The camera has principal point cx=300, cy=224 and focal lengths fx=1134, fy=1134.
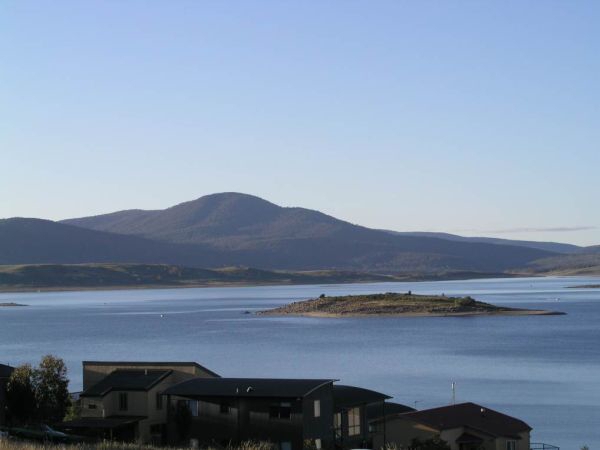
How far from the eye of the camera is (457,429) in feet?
93.2

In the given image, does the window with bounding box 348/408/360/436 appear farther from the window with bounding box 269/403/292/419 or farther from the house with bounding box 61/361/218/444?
the house with bounding box 61/361/218/444

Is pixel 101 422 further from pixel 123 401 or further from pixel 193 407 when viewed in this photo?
pixel 193 407

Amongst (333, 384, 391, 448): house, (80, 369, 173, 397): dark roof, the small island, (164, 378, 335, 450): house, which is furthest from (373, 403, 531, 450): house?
the small island

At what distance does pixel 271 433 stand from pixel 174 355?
39.8 meters

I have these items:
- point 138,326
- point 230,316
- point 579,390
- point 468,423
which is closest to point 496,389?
point 579,390

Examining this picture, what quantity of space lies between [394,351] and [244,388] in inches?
1548

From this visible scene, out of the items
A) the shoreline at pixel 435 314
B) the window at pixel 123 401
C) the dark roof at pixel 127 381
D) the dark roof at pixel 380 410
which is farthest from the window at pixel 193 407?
the shoreline at pixel 435 314

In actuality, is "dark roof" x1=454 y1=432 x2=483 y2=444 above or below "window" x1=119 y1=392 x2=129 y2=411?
below

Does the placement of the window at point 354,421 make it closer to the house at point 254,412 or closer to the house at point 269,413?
the house at point 269,413

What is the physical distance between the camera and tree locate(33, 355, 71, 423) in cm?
3344

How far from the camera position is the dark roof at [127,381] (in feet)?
103

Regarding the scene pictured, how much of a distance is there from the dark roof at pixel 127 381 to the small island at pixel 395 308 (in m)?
81.3

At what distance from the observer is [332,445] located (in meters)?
28.3

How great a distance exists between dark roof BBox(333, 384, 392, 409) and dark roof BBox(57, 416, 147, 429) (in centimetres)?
533
